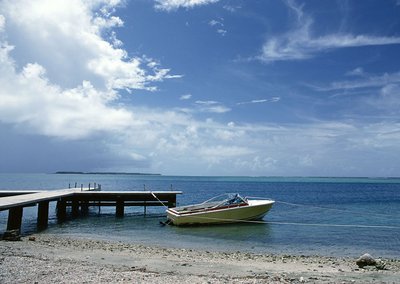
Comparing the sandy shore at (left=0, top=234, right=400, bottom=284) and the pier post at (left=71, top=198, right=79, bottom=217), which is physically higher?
the pier post at (left=71, top=198, right=79, bottom=217)

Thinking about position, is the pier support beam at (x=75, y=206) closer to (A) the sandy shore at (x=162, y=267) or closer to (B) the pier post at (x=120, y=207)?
(B) the pier post at (x=120, y=207)

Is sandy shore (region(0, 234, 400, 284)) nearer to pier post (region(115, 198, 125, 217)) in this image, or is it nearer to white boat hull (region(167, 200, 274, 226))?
white boat hull (region(167, 200, 274, 226))

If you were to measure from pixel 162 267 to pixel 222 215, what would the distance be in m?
14.4

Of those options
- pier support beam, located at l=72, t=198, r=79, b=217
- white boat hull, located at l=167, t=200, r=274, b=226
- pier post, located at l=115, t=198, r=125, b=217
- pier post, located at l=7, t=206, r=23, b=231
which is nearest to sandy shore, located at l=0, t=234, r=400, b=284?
pier post, located at l=7, t=206, r=23, b=231

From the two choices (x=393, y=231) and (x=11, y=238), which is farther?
(x=393, y=231)

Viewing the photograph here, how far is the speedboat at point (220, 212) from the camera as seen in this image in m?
24.7

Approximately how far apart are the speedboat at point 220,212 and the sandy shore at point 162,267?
8569mm

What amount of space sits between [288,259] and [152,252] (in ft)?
18.0

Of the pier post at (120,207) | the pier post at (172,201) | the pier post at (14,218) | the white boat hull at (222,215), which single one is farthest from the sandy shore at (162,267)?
the pier post at (172,201)

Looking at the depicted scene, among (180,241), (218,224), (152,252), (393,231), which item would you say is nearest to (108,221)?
(218,224)

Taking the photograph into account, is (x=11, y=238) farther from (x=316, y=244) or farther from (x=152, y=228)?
(x=316, y=244)

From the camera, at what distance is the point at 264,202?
27.5m

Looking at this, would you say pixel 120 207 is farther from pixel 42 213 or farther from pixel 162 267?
pixel 162 267

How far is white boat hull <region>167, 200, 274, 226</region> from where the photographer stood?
2461cm
